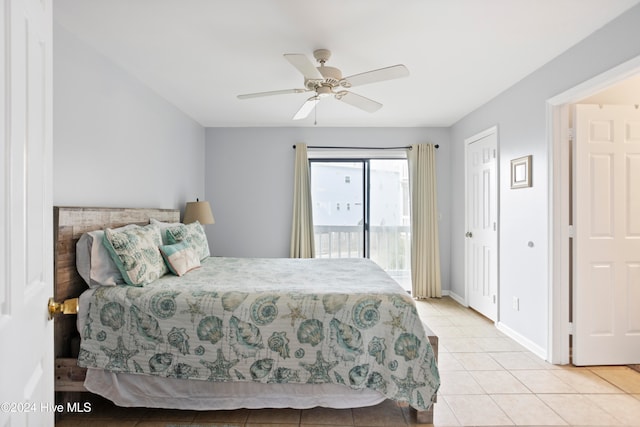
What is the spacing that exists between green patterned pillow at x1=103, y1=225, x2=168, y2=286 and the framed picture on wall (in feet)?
10.6

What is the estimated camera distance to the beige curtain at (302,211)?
498 centimetres

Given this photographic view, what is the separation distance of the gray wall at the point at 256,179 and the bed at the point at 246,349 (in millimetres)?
2928

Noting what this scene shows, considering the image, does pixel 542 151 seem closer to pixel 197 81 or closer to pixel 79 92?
pixel 197 81

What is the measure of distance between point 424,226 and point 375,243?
2.48 feet

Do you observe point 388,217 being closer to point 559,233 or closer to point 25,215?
point 559,233

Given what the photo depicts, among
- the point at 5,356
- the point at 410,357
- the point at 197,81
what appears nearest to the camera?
the point at 5,356

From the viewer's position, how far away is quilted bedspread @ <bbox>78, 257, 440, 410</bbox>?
2.04m

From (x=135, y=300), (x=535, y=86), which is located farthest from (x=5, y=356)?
(x=535, y=86)

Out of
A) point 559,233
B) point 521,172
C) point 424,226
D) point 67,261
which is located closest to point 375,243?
point 424,226

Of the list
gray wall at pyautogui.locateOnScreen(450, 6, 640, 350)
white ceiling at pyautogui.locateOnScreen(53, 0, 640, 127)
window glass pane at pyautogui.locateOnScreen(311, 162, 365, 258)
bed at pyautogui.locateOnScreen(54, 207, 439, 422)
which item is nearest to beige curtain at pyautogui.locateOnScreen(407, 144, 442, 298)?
window glass pane at pyautogui.locateOnScreen(311, 162, 365, 258)

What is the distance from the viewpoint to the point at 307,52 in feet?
8.95

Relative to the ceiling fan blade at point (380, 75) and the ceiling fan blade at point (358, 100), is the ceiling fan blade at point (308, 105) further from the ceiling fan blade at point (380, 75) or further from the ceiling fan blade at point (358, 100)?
the ceiling fan blade at point (380, 75)

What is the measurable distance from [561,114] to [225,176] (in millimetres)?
4040

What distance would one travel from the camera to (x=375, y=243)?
5254 mm
